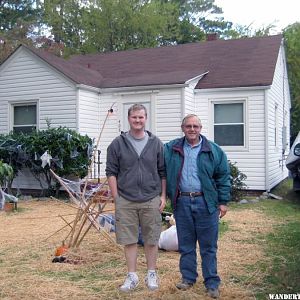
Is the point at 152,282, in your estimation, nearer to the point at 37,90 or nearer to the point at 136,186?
the point at 136,186

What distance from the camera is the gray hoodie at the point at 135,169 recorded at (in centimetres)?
428

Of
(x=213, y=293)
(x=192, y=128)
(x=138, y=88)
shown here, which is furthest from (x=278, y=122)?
(x=213, y=293)

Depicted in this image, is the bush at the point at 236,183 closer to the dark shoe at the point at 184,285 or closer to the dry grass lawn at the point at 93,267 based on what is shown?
the dry grass lawn at the point at 93,267

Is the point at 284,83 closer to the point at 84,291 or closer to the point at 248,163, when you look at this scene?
the point at 248,163

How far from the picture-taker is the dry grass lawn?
14.1ft

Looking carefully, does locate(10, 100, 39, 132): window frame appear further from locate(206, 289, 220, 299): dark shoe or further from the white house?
locate(206, 289, 220, 299): dark shoe

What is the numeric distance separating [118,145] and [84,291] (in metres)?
1.44

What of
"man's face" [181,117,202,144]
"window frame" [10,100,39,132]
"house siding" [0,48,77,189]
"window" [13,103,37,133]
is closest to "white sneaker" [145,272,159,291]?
"man's face" [181,117,202,144]

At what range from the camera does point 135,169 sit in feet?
14.1

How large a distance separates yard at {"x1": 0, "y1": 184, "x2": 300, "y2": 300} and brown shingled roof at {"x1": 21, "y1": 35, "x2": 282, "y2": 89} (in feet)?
17.5

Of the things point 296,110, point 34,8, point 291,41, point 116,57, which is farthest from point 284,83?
point 34,8

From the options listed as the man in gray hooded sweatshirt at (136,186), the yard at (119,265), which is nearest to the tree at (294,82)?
the yard at (119,265)

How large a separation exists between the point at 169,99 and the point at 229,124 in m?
1.79

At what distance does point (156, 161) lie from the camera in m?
4.35
